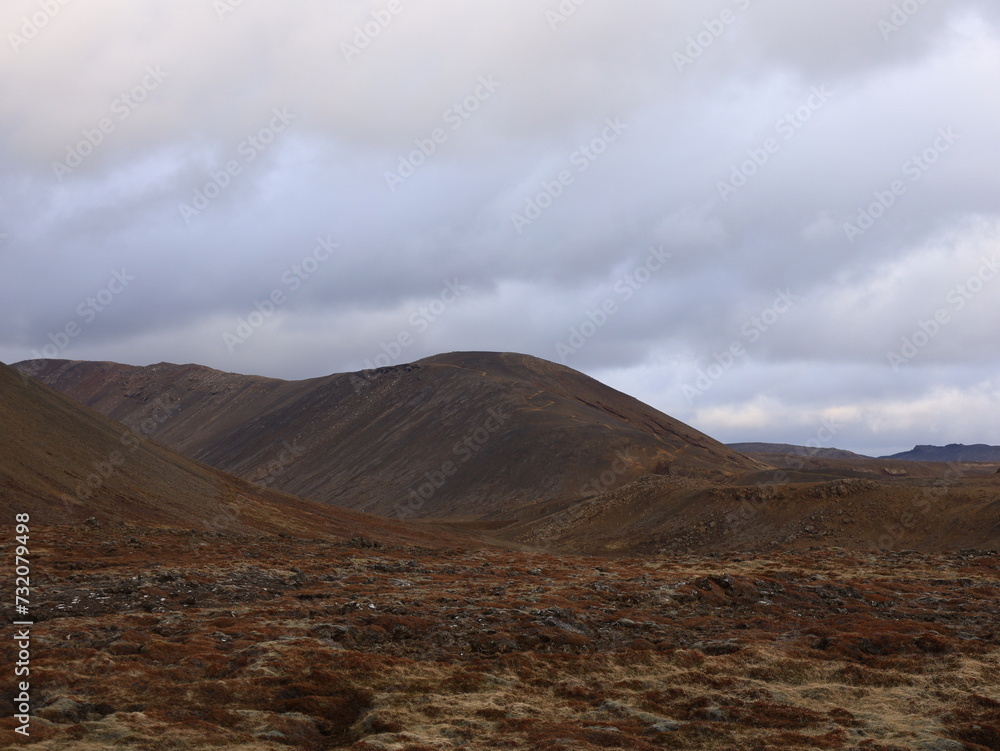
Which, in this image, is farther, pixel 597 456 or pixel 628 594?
pixel 597 456

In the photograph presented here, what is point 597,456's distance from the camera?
430 feet

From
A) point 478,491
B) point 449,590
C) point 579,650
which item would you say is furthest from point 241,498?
point 478,491

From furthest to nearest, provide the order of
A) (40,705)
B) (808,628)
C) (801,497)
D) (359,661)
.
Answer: (801,497) → (808,628) → (359,661) → (40,705)

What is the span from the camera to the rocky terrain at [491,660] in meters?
16.0

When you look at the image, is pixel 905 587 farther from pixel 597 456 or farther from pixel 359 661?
pixel 597 456

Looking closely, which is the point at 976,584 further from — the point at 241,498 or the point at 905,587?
the point at 241,498

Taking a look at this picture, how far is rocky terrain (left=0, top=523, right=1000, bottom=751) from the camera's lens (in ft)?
52.4

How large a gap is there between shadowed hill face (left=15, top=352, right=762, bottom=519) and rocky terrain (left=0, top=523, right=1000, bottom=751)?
77404 millimetres

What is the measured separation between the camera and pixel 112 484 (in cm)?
5697

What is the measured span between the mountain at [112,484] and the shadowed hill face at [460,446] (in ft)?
141

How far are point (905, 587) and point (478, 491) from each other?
103 m

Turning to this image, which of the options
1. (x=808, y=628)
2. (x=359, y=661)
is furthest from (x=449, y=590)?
(x=808, y=628)

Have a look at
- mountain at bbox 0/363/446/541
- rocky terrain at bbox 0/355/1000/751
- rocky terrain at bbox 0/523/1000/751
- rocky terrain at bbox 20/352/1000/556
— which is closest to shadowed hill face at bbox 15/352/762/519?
rocky terrain at bbox 20/352/1000/556

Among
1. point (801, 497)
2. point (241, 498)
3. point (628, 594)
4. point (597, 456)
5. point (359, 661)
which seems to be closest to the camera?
point (359, 661)
